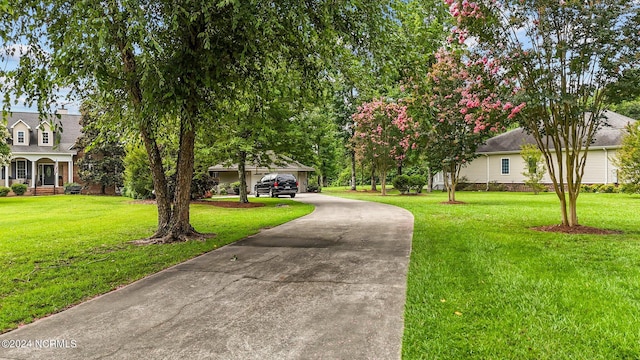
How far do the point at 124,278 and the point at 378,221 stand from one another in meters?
7.79

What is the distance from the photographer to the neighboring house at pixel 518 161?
26469 millimetres

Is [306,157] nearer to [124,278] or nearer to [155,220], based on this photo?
[155,220]

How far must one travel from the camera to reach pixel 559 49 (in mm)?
8789

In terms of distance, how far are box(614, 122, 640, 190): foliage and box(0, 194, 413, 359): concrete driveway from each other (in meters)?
19.1

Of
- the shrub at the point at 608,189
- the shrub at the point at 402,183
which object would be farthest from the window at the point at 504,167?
the shrub at the point at 402,183

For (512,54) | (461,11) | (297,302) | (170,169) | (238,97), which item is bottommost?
(297,302)

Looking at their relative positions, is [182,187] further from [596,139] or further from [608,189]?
[596,139]

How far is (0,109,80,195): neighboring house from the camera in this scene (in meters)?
30.8

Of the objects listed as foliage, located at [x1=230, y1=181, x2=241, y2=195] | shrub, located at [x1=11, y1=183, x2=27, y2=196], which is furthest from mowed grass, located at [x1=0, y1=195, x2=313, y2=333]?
foliage, located at [x1=230, y1=181, x2=241, y2=195]

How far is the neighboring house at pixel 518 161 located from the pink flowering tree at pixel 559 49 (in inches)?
732

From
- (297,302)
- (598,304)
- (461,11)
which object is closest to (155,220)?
(297,302)

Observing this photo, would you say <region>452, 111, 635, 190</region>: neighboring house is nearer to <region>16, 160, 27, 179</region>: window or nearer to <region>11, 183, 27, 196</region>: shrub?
<region>11, 183, 27, 196</region>: shrub

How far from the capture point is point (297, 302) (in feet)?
14.4

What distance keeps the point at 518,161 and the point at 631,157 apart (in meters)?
11.3
